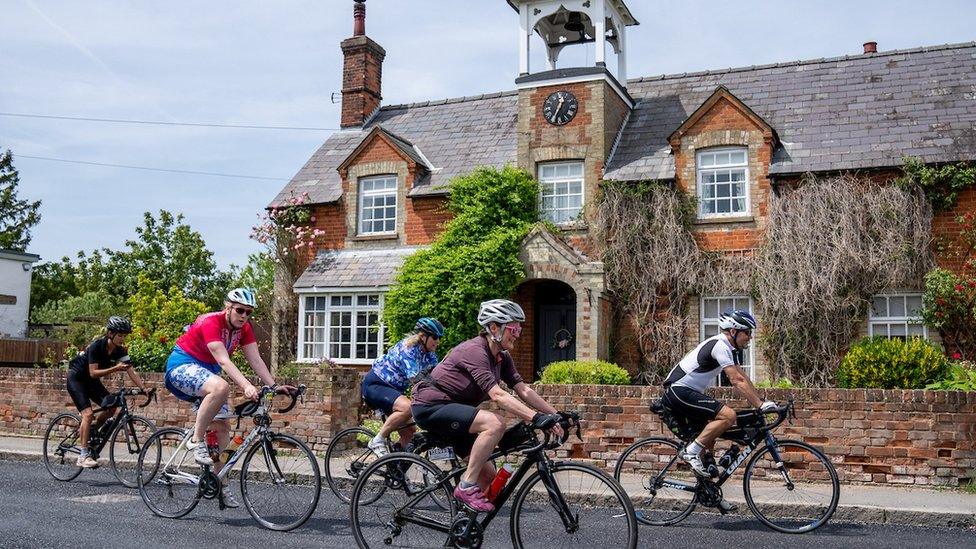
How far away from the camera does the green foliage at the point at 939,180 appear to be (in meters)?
15.7

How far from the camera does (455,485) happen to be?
20.1 feet

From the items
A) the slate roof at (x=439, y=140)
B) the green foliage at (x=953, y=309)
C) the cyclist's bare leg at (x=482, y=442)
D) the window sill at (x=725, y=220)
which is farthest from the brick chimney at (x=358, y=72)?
the cyclist's bare leg at (x=482, y=442)

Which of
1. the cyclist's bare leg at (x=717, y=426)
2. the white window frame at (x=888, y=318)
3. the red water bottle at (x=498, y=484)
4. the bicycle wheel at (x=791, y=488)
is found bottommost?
the bicycle wheel at (x=791, y=488)

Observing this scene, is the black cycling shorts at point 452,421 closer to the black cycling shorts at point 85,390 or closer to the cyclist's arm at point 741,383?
the cyclist's arm at point 741,383

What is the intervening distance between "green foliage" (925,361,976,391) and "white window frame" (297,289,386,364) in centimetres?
1117

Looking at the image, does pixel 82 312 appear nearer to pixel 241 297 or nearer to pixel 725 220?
pixel 725 220

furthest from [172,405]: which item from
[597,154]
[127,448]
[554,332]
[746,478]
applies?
[597,154]

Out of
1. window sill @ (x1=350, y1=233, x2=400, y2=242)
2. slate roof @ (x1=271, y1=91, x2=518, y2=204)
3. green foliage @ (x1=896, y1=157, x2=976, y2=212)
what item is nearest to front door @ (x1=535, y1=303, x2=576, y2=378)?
slate roof @ (x1=271, y1=91, x2=518, y2=204)

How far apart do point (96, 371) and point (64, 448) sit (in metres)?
1.02

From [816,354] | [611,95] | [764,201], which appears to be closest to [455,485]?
[816,354]

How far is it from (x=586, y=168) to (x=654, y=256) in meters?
2.61

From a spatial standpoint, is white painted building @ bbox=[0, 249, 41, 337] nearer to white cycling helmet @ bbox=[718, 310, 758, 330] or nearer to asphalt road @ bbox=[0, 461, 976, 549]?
asphalt road @ bbox=[0, 461, 976, 549]

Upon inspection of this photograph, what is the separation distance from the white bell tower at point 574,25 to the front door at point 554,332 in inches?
214

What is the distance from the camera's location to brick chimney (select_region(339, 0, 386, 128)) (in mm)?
23500
